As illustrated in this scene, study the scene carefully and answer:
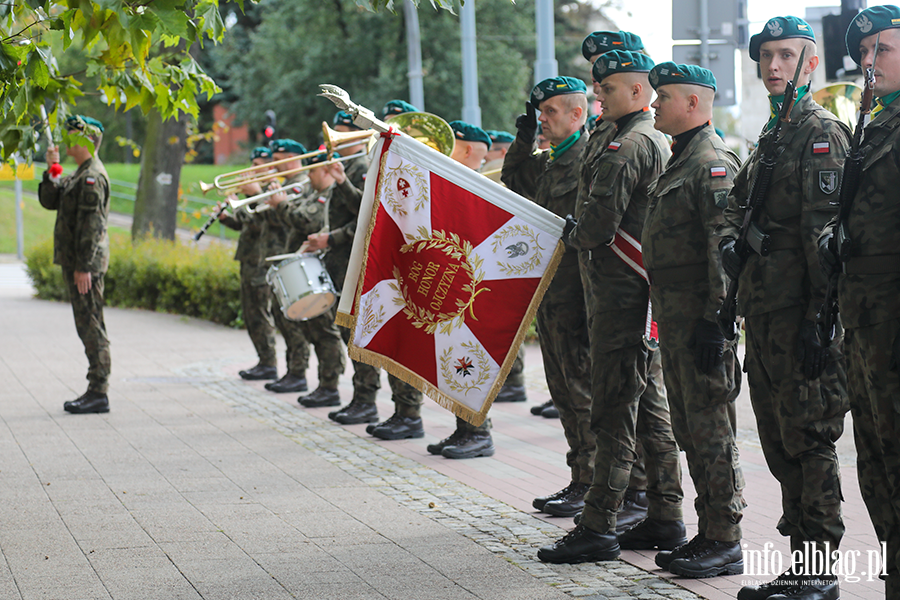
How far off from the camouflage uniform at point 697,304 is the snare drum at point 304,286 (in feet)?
13.9

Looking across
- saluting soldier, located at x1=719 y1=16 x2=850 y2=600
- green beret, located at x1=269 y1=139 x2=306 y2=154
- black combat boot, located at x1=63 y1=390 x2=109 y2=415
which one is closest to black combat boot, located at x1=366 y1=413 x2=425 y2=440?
black combat boot, located at x1=63 y1=390 x2=109 y2=415

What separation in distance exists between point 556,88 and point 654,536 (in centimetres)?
249

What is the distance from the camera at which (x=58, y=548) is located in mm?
4996

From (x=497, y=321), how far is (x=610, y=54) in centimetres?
145

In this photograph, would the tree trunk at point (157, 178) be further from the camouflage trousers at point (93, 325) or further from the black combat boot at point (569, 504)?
the black combat boot at point (569, 504)

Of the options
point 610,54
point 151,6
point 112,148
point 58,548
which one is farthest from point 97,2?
point 112,148

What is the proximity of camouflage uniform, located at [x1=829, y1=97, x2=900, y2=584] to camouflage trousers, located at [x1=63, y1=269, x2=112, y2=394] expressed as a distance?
6.64 meters

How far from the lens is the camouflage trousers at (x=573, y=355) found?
5711 millimetres

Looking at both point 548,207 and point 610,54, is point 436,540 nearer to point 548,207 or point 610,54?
point 548,207

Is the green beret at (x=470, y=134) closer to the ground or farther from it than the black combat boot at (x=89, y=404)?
farther from it

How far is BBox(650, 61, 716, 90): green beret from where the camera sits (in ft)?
14.7

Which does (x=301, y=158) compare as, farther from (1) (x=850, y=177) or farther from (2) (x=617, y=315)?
(1) (x=850, y=177)

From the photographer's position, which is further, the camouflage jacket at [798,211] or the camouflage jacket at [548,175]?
the camouflage jacket at [548,175]

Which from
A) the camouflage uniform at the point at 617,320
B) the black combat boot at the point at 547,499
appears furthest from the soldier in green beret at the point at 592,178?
the black combat boot at the point at 547,499
